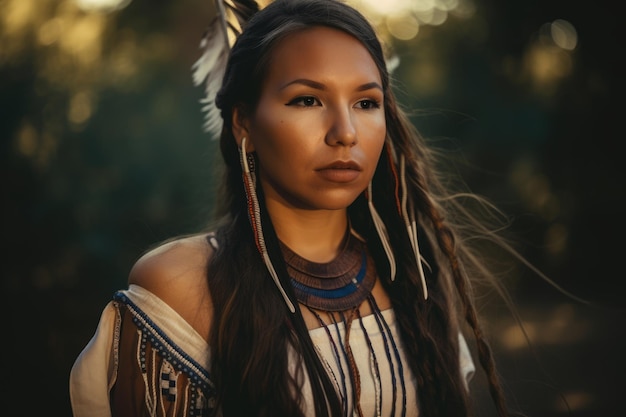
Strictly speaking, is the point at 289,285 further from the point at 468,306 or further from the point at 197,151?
the point at 197,151

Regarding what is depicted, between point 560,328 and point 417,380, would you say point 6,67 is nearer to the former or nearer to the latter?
point 417,380

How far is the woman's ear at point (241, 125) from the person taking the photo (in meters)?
1.99

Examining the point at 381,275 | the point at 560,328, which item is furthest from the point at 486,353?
the point at 560,328

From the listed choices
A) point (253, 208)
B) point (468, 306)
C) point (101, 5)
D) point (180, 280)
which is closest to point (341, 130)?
point (253, 208)

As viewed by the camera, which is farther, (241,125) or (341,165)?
(241,125)

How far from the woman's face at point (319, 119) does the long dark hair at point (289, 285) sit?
6cm

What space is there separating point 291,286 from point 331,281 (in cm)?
15

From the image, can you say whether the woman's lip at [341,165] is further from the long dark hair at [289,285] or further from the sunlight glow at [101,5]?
the sunlight glow at [101,5]

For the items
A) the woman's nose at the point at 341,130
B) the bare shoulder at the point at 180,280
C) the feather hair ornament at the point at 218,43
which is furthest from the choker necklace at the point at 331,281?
the feather hair ornament at the point at 218,43

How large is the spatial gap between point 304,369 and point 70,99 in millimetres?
3597

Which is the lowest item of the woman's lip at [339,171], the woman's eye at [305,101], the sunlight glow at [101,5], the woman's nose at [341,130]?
the woman's lip at [339,171]

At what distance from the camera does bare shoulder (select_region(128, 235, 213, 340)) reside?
1.79 metres

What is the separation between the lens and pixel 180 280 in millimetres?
1812

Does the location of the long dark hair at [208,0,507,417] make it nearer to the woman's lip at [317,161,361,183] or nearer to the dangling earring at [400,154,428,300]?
the dangling earring at [400,154,428,300]
